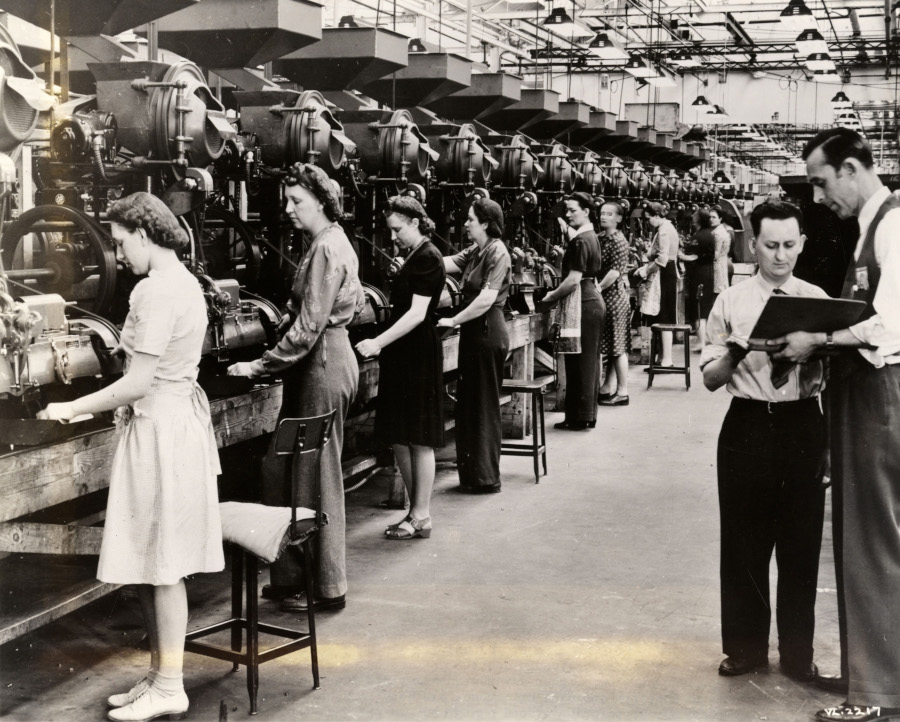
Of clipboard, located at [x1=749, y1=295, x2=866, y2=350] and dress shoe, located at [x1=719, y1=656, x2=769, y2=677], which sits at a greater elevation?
clipboard, located at [x1=749, y1=295, x2=866, y2=350]

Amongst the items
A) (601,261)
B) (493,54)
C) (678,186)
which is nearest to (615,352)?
(601,261)

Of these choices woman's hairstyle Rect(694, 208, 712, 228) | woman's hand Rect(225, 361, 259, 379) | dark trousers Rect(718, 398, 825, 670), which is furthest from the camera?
woman's hairstyle Rect(694, 208, 712, 228)

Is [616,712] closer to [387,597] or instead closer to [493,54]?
[387,597]

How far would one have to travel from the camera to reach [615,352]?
822cm

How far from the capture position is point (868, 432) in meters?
2.96

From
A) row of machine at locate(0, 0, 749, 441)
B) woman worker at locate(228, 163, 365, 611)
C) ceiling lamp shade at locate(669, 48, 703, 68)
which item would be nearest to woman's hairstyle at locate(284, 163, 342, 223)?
woman worker at locate(228, 163, 365, 611)

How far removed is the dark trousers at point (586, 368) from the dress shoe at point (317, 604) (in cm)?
375

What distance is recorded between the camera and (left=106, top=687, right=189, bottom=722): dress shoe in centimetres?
295

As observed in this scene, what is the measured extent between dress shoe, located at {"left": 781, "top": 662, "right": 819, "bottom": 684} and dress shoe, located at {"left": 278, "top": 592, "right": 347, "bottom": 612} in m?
1.55

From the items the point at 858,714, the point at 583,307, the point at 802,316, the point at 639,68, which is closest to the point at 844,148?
the point at 802,316

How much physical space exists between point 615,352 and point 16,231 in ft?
16.9

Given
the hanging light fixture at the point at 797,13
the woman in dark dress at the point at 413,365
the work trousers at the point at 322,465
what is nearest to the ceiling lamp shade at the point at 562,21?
the hanging light fixture at the point at 797,13

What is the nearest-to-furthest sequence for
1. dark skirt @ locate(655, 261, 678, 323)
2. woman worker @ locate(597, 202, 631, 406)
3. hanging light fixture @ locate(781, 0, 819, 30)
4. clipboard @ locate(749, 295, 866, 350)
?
1. clipboard @ locate(749, 295, 866, 350)
2. woman worker @ locate(597, 202, 631, 406)
3. dark skirt @ locate(655, 261, 678, 323)
4. hanging light fixture @ locate(781, 0, 819, 30)

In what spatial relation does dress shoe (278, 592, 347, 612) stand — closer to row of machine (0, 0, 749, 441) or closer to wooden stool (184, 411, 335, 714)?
wooden stool (184, 411, 335, 714)
